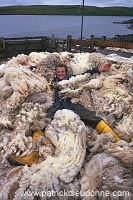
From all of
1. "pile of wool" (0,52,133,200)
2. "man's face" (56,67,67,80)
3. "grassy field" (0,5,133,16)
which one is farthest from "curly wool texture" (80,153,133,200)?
"grassy field" (0,5,133,16)

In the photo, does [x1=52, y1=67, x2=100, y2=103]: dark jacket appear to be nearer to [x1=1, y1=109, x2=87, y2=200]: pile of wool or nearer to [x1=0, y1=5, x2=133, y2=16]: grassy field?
[x1=1, y1=109, x2=87, y2=200]: pile of wool

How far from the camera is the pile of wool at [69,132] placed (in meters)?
3.52

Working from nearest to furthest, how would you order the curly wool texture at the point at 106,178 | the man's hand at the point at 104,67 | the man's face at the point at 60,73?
the curly wool texture at the point at 106,178 → the man's face at the point at 60,73 → the man's hand at the point at 104,67

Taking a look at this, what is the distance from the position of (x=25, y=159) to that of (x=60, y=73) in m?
1.95

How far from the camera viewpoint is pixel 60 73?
543 centimetres

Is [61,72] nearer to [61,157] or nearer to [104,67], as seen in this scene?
[104,67]

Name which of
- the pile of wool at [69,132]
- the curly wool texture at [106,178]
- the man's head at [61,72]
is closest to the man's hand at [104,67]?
the pile of wool at [69,132]

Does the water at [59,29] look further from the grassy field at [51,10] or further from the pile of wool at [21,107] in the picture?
the grassy field at [51,10]

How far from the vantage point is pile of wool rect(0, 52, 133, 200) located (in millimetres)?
3523

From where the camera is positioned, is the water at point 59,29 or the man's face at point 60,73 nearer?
the man's face at point 60,73

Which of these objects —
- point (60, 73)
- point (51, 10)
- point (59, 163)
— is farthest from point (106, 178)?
point (51, 10)

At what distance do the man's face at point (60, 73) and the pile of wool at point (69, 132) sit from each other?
16 cm

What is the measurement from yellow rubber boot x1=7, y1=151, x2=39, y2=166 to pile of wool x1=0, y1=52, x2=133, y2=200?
7 cm

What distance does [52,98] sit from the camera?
5.20 m
